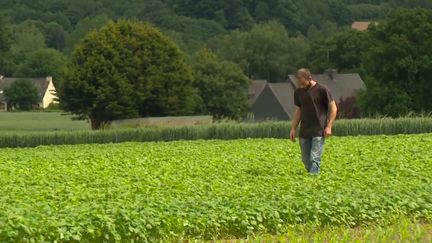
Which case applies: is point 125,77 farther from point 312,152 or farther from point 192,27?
point 192,27

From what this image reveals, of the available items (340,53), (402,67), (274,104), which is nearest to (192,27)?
(340,53)

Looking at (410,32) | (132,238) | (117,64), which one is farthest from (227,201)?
(410,32)

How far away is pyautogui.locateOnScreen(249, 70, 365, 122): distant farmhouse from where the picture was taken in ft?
336

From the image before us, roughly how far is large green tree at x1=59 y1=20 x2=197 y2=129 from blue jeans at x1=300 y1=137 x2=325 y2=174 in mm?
50652

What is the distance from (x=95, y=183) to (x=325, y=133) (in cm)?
404

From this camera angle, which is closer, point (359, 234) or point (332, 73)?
point (359, 234)

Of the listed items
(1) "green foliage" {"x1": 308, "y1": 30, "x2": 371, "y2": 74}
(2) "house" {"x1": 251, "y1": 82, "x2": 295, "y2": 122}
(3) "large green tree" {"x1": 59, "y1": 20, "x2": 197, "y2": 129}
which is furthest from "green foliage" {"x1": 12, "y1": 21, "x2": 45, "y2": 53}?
(3) "large green tree" {"x1": 59, "y1": 20, "x2": 197, "y2": 129}

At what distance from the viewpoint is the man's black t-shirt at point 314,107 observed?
17.3 m

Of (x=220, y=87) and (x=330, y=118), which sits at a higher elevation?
(x=330, y=118)

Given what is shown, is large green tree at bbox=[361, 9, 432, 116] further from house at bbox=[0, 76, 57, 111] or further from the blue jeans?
house at bbox=[0, 76, 57, 111]

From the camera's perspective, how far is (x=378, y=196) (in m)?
13.6

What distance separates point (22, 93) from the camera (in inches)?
5089

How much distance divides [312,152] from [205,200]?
4.87 m

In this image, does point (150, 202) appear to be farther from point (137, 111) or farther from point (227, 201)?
point (137, 111)
